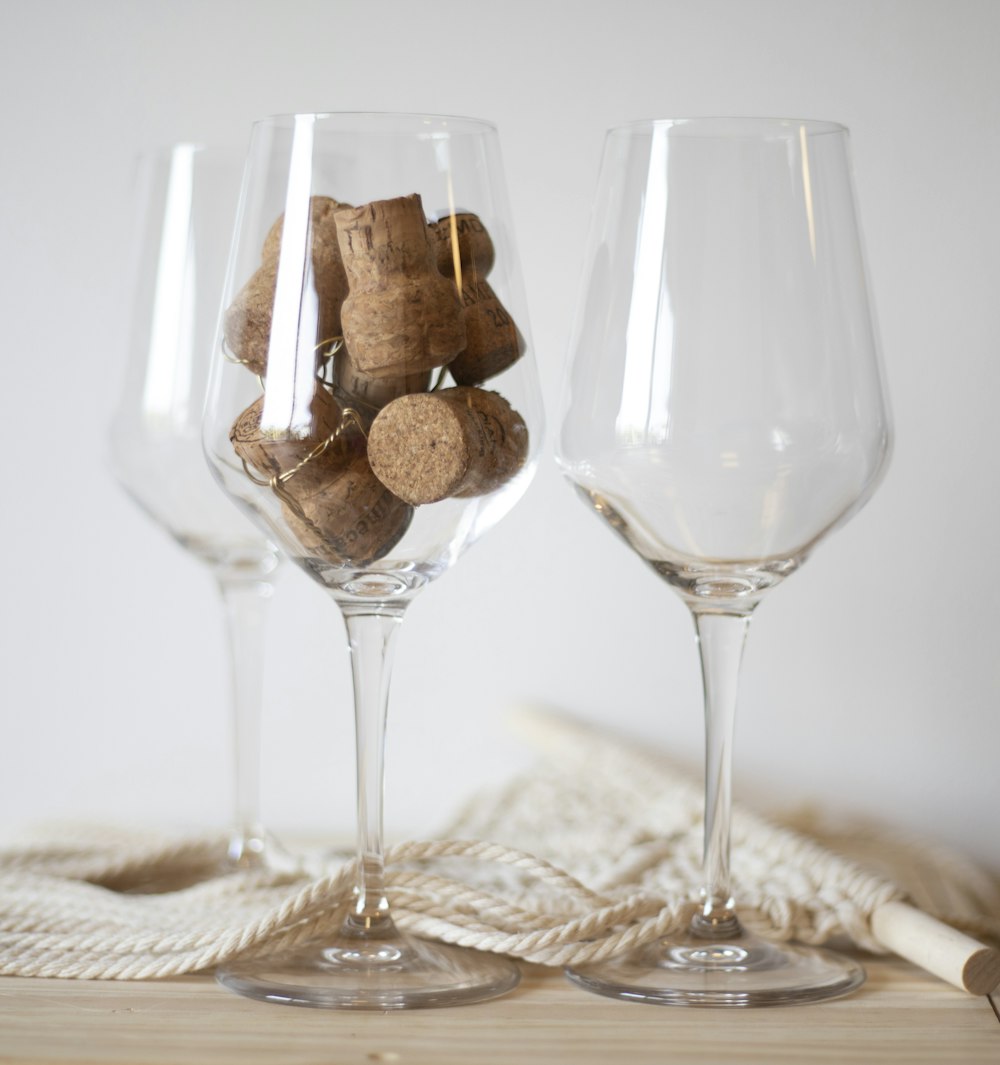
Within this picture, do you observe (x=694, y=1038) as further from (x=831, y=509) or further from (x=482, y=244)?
(x=482, y=244)

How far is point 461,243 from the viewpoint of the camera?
1.73 ft

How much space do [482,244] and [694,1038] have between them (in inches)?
11.7

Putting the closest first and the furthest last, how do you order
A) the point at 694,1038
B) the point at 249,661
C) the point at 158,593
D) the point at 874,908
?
1. the point at 694,1038
2. the point at 874,908
3. the point at 249,661
4. the point at 158,593

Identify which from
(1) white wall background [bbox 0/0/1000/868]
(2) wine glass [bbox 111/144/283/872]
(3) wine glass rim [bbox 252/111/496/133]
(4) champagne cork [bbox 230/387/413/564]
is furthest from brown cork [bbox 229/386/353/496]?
(1) white wall background [bbox 0/0/1000/868]

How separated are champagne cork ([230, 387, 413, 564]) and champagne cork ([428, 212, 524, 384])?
0.05 meters

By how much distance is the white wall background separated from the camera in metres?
0.84

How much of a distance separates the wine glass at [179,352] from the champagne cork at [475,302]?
235 mm

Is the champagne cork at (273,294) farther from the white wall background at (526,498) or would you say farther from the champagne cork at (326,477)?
the white wall background at (526,498)

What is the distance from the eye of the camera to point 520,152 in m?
0.87

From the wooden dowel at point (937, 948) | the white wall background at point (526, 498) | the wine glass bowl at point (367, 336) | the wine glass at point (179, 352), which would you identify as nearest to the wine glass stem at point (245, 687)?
the wine glass at point (179, 352)

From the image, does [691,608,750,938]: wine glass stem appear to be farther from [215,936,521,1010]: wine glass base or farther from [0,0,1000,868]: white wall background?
[0,0,1000,868]: white wall background

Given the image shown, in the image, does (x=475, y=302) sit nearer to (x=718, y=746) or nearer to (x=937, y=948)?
(x=718, y=746)

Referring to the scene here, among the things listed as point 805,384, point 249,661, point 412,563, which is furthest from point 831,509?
point 249,661

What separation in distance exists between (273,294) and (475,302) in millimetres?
74
